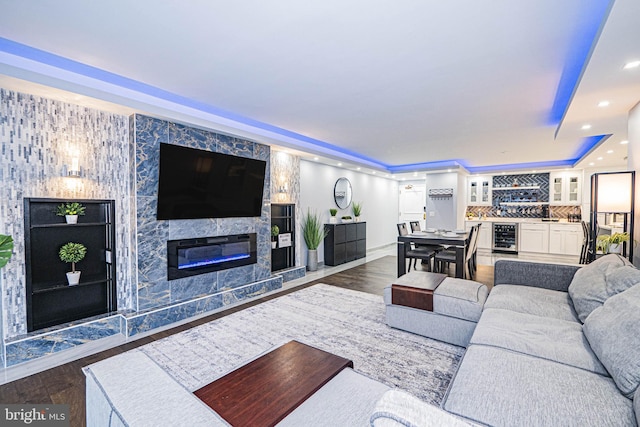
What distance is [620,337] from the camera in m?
1.56

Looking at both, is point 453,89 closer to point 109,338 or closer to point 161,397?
point 161,397

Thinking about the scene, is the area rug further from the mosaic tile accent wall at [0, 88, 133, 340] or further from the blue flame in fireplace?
the mosaic tile accent wall at [0, 88, 133, 340]

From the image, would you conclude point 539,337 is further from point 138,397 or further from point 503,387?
point 138,397

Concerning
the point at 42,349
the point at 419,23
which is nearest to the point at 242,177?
the point at 42,349

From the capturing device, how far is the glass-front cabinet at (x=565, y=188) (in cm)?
792

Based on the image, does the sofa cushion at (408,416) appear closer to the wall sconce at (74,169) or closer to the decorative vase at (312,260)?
the wall sconce at (74,169)

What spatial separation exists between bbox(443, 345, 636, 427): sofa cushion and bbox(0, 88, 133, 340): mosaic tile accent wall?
3.57 metres

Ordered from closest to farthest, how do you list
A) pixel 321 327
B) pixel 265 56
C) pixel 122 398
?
1. pixel 122 398
2. pixel 265 56
3. pixel 321 327

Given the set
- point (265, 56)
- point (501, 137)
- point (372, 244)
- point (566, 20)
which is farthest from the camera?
point (372, 244)

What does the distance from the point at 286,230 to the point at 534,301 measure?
4.19 m

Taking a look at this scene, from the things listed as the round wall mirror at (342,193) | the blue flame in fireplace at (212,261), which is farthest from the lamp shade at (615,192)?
the round wall mirror at (342,193)

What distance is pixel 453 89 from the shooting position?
10.1ft

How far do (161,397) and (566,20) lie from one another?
10.1 feet

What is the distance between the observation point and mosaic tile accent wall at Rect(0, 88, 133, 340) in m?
2.71
